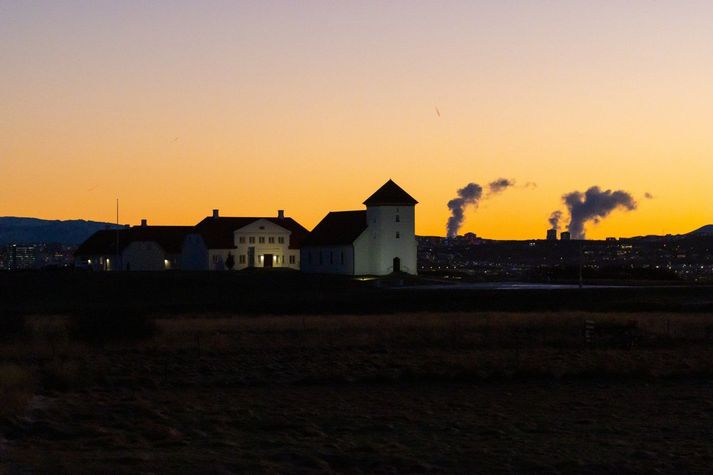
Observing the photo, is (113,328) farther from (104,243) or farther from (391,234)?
(104,243)

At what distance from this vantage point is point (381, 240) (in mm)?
93875

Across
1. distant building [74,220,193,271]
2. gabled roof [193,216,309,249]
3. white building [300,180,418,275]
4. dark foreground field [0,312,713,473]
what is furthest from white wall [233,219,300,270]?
dark foreground field [0,312,713,473]

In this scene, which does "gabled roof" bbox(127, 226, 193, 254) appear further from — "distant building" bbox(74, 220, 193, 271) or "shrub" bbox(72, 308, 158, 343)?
"shrub" bbox(72, 308, 158, 343)

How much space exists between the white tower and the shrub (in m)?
53.1

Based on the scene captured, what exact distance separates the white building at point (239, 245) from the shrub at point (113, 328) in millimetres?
61465

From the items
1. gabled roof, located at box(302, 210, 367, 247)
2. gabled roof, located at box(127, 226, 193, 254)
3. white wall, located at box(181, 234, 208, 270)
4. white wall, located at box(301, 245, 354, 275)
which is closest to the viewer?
white wall, located at box(301, 245, 354, 275)

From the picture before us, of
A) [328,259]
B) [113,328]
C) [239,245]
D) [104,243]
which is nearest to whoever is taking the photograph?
[113,328]

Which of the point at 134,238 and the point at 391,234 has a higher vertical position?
the point at 134,238

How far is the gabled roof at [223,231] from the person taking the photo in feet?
343

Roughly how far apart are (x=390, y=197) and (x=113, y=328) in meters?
56.4

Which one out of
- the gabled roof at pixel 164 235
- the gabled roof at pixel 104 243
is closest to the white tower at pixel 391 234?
the gabled roof at pixel 164 235

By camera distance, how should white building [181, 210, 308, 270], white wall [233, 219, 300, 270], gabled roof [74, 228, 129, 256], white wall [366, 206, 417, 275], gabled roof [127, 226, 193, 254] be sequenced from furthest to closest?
gabled roof [74, 228, 129, 256] < gabled roof [127, 226, 193, 254] < white wall [233, 219, 300, 270] < white building [181, 210, 308, 270] < white wall [366, 206, 417, 275]

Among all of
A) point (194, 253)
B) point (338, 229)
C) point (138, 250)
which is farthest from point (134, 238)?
point (338, 229)

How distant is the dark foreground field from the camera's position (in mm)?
18828
